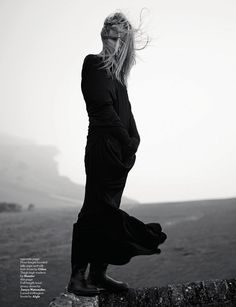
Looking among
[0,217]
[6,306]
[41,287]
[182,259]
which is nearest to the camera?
[6,306]

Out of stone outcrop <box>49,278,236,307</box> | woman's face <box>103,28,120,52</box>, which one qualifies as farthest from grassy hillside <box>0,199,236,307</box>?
woman's face <box>103,28,120,52</box>

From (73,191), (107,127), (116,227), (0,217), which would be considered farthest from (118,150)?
(73,191)

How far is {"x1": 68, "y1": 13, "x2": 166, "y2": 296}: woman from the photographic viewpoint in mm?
2443

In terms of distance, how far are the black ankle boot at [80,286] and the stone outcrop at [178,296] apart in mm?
42

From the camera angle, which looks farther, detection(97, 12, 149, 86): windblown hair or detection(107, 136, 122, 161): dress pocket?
detection(97, 12, 149, 86): windblown hair

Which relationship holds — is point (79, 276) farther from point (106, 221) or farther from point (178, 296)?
point (178, 296)

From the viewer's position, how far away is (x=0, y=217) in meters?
7.94

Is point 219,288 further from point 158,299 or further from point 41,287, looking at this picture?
point 41,287

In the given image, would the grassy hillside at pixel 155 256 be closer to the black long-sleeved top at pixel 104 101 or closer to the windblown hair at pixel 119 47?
the black long-sleeved top at pixel 104 101

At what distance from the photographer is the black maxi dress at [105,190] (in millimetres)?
2434

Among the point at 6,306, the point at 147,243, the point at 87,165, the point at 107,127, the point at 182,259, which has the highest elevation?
the point at 107,127

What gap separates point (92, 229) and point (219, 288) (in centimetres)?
102

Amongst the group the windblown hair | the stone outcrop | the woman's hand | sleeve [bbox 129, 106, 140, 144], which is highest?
the windblown hair

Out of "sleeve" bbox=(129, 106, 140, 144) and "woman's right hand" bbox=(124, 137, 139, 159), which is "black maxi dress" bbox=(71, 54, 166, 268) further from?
"sleeve" bbox=(129, 106, 140, 144)
